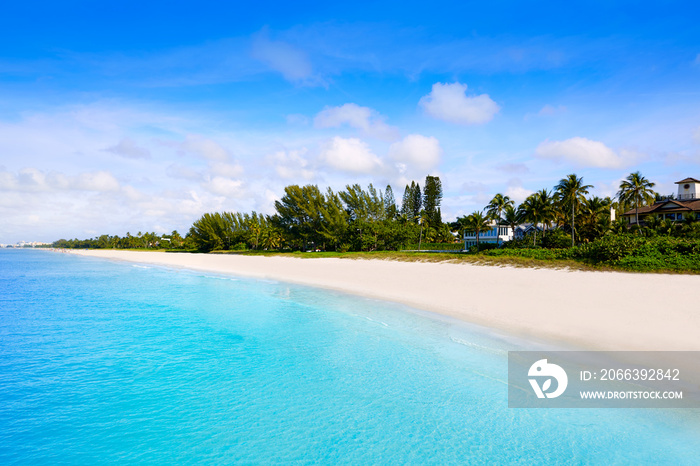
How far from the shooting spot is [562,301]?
16.8 meters

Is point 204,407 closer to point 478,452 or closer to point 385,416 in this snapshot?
point 385,416

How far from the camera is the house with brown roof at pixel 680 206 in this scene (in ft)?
169

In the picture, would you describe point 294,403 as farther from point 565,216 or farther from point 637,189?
point 637,189

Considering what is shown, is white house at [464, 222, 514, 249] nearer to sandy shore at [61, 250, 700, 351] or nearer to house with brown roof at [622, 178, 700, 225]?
house with brown roof at [622, 178, 700, 225]

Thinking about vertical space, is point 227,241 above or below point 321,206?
below

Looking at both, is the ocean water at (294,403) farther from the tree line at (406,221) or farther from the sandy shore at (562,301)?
the tree line at (406,221)

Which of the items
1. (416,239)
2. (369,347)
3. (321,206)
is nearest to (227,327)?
(369,347)

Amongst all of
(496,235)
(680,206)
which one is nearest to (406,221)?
(496,235)

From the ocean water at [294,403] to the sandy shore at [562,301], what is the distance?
2.09 metres

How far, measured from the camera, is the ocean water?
696 cm

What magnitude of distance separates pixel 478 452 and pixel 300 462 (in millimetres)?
3296

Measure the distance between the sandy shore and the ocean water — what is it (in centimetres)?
209

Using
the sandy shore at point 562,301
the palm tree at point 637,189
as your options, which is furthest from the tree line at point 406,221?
the sandy shore at point 562,301

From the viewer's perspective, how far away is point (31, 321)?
18609 millimetres
